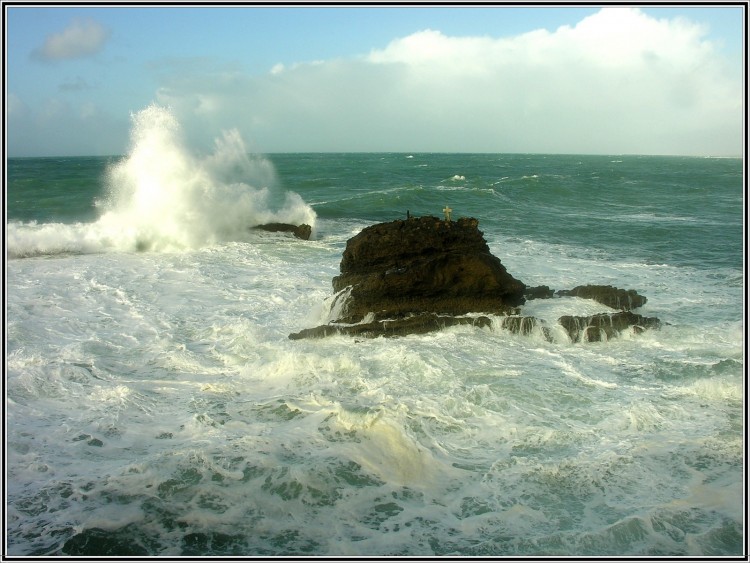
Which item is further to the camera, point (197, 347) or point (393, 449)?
point (197, 347)

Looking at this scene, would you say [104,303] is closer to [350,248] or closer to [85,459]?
[350,248]

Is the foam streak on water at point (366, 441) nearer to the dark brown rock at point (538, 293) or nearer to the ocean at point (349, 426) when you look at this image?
the ocean at point (349, 426)

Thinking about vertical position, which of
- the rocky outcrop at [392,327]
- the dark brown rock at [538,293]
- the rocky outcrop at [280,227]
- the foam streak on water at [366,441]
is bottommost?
the foam streak on water at [366,441]

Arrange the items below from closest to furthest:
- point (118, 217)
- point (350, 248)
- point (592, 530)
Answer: point (592, 530)
point (350, 248)
point (118, 217)

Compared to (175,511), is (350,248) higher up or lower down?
higher up

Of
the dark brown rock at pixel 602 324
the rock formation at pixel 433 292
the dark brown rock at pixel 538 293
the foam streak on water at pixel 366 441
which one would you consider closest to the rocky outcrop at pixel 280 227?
the rock formation at pixel 433 292

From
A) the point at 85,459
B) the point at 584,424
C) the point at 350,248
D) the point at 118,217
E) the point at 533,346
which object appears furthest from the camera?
the point at 118,217

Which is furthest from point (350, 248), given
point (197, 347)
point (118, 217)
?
point (118, 217)
